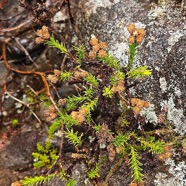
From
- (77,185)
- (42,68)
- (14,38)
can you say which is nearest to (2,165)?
(77,185)

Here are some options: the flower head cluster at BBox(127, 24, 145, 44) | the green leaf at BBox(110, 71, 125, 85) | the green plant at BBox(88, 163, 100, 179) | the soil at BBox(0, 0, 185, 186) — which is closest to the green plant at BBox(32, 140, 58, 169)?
the soil at BBox(0, 0, 185, 186)

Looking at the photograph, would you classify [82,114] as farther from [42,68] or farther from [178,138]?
[42,68]

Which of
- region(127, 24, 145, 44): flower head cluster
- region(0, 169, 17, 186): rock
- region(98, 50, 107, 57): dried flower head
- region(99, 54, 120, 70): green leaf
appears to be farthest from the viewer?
region(0, 169, 17, 186): rock

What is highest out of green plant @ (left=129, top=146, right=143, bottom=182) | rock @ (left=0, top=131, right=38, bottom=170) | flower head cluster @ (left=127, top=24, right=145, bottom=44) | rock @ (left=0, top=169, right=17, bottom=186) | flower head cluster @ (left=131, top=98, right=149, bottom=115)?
flower head cluster @ (left=127, top=24, right=145, bottom=44)

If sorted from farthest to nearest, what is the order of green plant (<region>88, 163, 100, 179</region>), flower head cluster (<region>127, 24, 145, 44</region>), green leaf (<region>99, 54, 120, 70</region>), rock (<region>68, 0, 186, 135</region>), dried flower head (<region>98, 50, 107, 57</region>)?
rock (<region>68, 0, 186, 135</region>) < green plant (<region>88, 163, 100, 179</region>) < green leaf (<region>99, 54, 120, 70</region>) < dried flower head (<region>98, 50, 107, 57</region>) < flower head cluster (<region>127, 24, 145, 44</region>)

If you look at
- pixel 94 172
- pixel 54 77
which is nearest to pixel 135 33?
pixel 54 77

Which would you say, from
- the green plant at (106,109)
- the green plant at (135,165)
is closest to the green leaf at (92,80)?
the green plant at (106,109)

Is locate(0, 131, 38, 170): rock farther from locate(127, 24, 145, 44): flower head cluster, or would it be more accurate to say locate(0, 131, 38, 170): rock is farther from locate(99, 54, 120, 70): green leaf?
locate(127, 24, 145, 44): flower head cluster

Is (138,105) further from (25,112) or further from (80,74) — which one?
(25,112)
